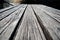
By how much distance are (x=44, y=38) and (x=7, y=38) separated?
0.95 ft

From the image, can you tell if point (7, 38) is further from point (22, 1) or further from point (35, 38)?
point (22, 1)

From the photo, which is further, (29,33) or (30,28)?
(30,28)

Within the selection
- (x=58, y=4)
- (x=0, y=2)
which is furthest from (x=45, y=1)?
Result: (x=0, y=2)

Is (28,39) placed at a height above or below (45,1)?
above

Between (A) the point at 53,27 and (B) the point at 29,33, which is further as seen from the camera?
(A) the point at 53,27

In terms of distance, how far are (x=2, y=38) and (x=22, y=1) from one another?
10.5m

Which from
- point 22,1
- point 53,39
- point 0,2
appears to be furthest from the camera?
point 22,1

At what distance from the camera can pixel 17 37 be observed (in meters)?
0.97

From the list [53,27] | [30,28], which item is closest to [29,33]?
[30,28]

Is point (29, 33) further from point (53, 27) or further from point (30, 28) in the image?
point (53, 27)

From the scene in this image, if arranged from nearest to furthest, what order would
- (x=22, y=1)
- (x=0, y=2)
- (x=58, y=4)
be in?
(x=0, y=2) → (x=58, y=4) → (x=22, y=1)

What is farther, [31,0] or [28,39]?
[31,0]

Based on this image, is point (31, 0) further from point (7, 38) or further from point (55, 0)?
point (7, 38)

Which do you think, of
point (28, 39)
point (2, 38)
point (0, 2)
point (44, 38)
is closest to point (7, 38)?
point (2, 38)
